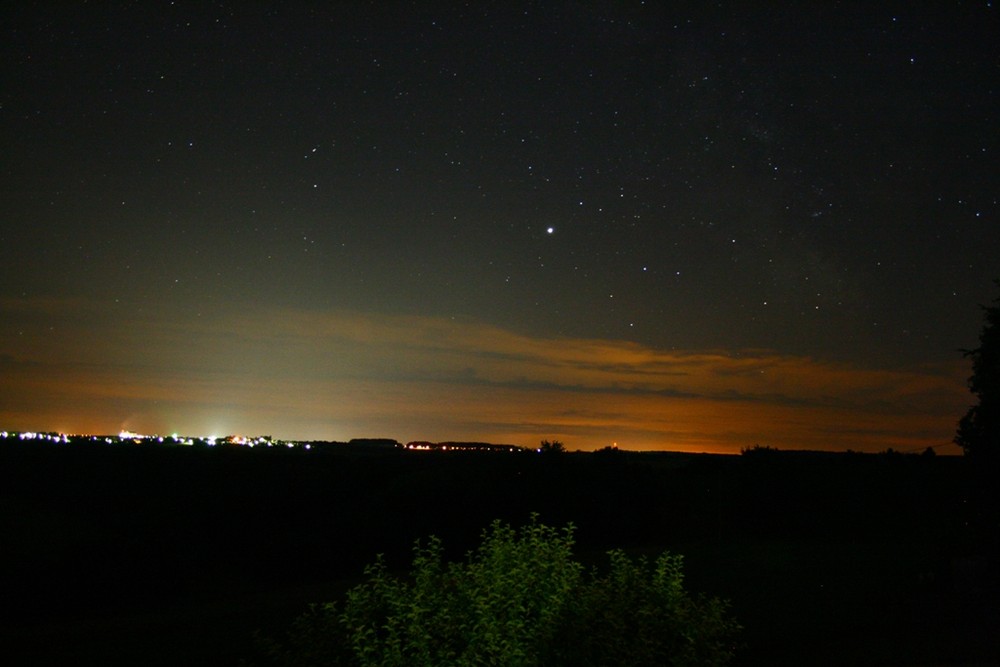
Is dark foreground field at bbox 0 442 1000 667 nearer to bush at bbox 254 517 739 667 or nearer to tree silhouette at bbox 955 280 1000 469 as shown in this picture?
tree silhouette at bbox 955 280 1000 469

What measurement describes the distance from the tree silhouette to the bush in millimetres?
11868

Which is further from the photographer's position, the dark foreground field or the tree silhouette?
the tree silhouette

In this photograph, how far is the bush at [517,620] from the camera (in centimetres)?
681

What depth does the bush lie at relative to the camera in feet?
22.4

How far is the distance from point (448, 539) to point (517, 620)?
19895 mm

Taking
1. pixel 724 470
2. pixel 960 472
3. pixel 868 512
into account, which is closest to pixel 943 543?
pixel 960 472

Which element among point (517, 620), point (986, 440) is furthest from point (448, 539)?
point (517, 620)

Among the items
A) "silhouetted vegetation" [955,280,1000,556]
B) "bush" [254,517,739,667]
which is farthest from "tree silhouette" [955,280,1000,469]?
"bush" [254,517,739,667]

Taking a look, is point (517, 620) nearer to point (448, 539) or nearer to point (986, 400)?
point (986, 400)

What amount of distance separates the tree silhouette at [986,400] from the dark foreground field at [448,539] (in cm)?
83

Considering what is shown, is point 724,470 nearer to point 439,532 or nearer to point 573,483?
point 573,483

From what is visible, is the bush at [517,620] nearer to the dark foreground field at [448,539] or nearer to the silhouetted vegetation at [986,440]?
the dark foreground field at [448,539]

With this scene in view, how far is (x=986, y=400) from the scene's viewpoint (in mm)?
17703

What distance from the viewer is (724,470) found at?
30.2m
